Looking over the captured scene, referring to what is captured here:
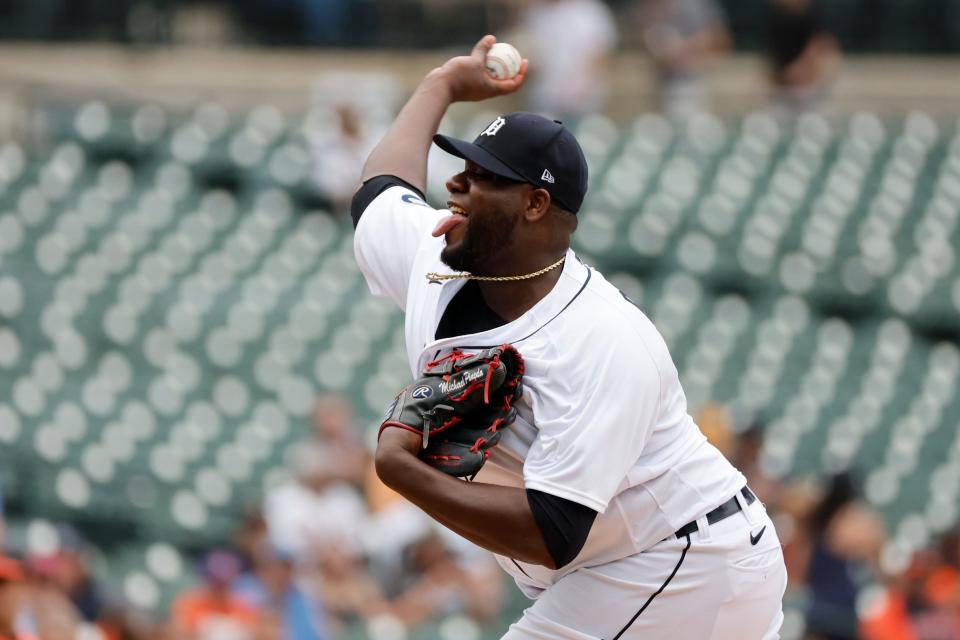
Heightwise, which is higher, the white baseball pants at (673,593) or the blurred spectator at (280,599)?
the white baseball pants at (673,593)

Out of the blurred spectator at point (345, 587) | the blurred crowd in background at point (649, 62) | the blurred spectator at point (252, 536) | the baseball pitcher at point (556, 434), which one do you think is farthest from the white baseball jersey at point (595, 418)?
the blurred crowd in background at point (649, 62)

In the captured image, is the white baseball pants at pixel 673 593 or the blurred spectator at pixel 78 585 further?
the blurred spectator at pixel 78 585

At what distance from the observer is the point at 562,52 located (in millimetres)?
11453

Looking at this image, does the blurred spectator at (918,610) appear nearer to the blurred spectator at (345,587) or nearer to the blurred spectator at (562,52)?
the blurred spectator at (345,587)

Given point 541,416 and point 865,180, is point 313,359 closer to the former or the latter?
point 865,180

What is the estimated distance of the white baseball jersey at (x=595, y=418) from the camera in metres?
2.96

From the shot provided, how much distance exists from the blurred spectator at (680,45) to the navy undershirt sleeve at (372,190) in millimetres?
8837

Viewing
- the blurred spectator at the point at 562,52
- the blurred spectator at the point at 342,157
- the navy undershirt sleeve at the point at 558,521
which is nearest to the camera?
the navy undershirt sleeve at the point at 558,521

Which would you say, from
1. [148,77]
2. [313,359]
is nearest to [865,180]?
[313,359]

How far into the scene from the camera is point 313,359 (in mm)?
9312

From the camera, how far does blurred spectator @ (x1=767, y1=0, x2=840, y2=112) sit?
12273mm

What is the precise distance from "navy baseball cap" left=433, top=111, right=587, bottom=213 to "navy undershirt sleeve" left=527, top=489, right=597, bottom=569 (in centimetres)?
57

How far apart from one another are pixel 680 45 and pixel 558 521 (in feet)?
31.9

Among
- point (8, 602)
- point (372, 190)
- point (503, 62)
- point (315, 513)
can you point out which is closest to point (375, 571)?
point (315, 513)
